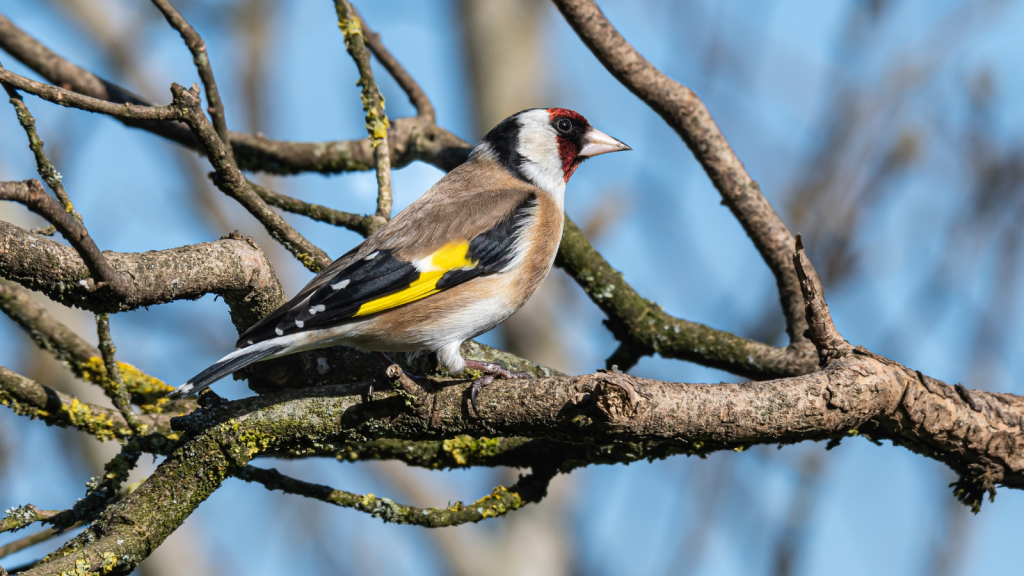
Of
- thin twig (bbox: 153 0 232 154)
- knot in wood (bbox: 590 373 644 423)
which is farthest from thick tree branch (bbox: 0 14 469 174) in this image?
knot in wood (bbox: 590 373 644 423)

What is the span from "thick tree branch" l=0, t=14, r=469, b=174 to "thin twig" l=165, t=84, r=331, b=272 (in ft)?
3.59

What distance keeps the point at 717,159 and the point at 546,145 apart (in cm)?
103

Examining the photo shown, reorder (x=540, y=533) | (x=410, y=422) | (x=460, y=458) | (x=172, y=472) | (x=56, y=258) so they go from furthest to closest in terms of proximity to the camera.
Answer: (x=540, y=533) → (x=460, y=458) → (x=410, y=422) → (x=172, y=472) → (x=56, y=258)

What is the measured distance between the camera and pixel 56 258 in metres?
2.35

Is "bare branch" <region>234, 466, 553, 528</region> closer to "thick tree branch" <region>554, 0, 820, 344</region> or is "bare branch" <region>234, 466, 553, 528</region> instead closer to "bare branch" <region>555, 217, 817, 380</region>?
"bare branch" <region>555, 217, 817, 380</region>

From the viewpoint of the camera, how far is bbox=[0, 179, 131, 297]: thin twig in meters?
2.13

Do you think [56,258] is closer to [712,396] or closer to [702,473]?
[712,396]

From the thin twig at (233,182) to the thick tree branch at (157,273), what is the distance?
201 millimetres

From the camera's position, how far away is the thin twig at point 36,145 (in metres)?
2.58

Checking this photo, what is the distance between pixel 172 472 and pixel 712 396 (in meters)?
1.75

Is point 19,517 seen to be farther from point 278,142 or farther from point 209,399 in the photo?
point 278,142

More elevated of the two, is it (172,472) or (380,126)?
(380,126)

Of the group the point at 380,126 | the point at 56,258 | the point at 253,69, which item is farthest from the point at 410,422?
the point at 253,69

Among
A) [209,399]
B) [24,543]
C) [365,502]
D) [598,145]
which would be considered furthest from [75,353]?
[598,145]
